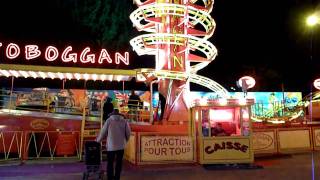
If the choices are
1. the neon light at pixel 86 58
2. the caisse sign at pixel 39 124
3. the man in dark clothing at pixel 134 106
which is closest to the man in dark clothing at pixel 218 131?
the man in dark clothing at pixel 134 106

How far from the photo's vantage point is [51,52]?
21.1m

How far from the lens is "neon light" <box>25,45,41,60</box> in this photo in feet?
67.1

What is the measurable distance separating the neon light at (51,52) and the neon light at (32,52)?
452 millimetres

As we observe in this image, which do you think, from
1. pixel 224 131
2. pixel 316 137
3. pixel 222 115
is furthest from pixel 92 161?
pixel 316 137

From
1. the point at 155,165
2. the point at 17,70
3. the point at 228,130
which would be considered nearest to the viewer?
the point at 155,165

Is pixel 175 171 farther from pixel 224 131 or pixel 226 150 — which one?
pixel 224 131

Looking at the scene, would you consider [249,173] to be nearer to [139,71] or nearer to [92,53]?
[139,71]

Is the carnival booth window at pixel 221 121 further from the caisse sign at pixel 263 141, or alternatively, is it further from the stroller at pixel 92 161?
the stroller at pixel 92 161

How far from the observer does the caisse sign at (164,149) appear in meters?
13.3

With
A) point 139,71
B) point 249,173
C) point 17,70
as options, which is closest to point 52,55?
point 17,70

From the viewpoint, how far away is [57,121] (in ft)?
55.3

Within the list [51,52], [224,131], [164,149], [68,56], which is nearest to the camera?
[164,149]

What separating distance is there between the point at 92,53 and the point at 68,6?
1016cm

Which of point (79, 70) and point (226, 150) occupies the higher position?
point (79, 70)
